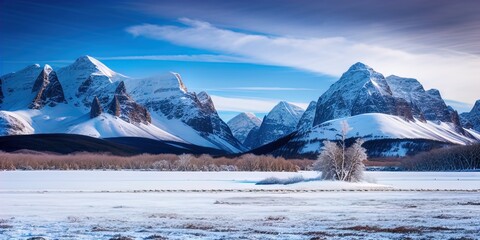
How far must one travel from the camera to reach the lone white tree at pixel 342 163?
104 m

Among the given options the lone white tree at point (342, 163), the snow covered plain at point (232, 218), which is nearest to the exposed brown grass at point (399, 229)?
the snow covered plain at point (232, 218)

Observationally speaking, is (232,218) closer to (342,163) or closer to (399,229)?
(399,229)

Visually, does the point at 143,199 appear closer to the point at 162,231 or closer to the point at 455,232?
the point at 162,231

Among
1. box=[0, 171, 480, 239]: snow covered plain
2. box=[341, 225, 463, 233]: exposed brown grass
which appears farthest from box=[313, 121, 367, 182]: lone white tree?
box=[341, 225, 463, 233]: exposed brown grass

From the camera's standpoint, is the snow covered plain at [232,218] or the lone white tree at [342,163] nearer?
the snow covered plain at [232,218]

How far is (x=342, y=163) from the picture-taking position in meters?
104

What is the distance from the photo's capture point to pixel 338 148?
4181 inches

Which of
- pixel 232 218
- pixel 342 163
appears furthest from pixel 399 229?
pixel 342 163

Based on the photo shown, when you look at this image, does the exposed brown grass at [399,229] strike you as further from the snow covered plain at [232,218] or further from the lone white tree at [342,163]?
the lone white tree at [342,163]

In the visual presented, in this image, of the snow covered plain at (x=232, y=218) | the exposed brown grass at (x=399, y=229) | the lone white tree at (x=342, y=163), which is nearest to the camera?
the snow covered plain at (x=232, y=218)

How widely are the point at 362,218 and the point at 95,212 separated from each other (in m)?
21.7

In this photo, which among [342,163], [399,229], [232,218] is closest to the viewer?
[399,229]

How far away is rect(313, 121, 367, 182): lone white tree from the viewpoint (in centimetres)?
10431

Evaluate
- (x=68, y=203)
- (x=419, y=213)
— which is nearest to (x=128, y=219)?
(x=68, y=203)
